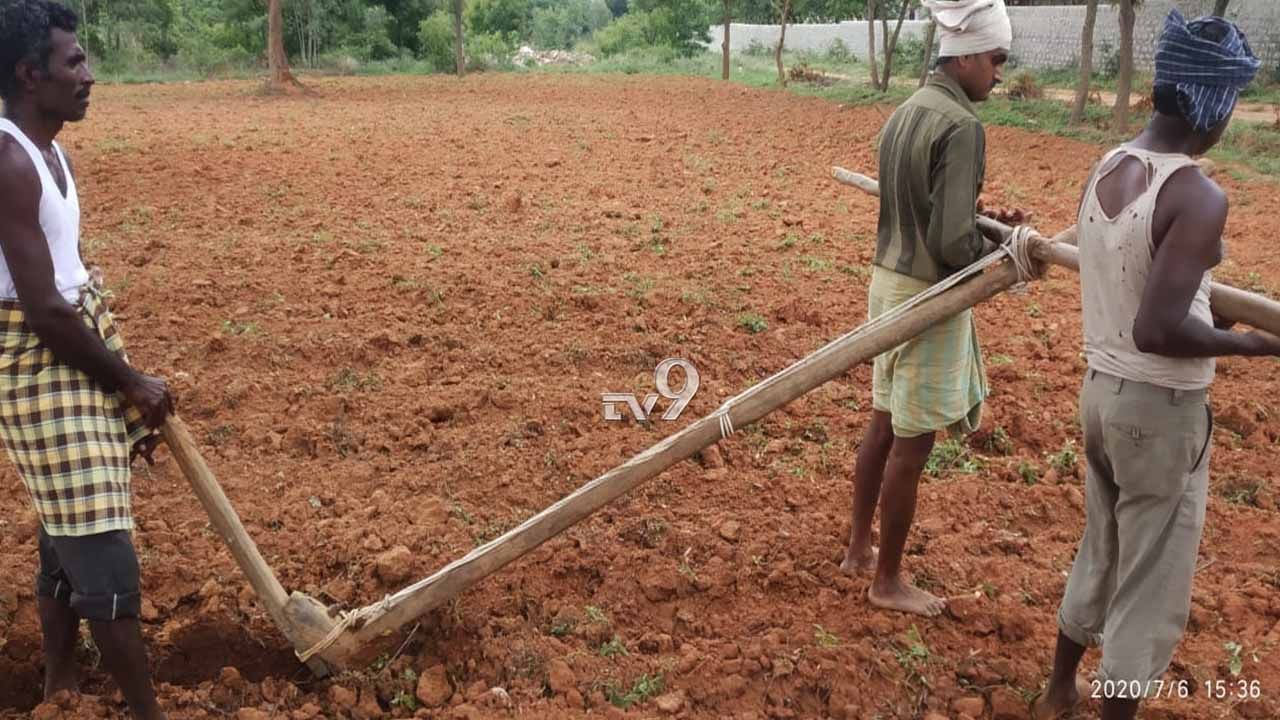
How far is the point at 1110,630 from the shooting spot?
2.47 m

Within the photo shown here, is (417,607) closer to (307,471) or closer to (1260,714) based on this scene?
(307,471)

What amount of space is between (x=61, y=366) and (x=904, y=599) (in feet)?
8.52

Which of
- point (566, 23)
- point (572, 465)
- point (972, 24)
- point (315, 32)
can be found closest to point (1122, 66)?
point (572, 465)

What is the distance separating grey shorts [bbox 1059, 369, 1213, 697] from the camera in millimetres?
2322

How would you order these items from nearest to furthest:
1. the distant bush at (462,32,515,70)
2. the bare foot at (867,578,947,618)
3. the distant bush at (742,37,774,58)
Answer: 1. the bare foot at (867,578,947,618)
2. the distant bush at (462,32,515,70)
3. the distant bush at (742,37,774,58)

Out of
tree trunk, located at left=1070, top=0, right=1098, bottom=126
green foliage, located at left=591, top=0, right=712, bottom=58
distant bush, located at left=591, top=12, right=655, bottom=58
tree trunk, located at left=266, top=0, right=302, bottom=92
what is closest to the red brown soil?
tree trunk, located at left=1070, top=0, right=1098, bottom=126

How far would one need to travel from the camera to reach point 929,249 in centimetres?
295

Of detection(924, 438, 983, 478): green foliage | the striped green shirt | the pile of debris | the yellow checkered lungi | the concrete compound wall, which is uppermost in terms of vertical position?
the pile of debris

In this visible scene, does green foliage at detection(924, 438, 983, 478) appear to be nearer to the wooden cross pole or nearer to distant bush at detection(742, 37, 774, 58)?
the wooden cross pole

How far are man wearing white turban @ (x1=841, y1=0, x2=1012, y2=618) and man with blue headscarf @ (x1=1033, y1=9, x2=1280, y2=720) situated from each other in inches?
18.7

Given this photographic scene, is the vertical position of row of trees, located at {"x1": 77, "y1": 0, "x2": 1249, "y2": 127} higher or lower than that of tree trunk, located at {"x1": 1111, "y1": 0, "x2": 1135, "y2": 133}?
higher

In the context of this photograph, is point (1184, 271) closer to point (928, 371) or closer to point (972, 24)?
point (928, 371)

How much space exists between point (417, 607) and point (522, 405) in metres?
2.09

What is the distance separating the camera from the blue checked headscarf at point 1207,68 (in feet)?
7.14
